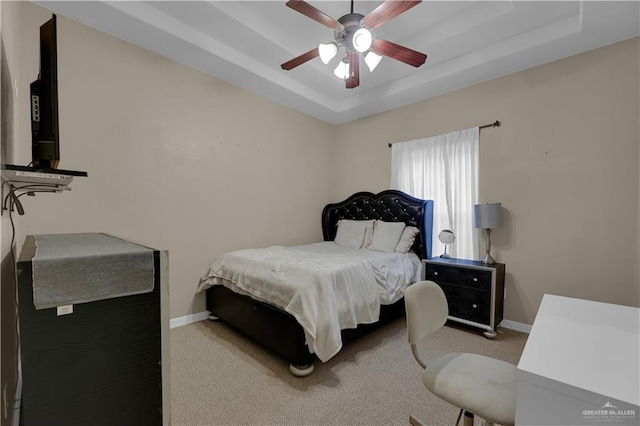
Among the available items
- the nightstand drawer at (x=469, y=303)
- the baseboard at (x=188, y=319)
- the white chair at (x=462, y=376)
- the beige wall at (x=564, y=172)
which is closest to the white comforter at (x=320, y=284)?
the baseboard at (x=188, y=319)

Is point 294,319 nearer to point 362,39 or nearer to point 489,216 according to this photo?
point 362,39

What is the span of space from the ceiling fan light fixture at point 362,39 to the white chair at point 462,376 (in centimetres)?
168

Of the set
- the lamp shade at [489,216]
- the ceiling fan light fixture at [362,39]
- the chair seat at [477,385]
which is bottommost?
the chair seat at [477,385]

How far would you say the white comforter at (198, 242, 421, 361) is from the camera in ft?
Answer: 6.46

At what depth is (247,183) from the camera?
11.5ft

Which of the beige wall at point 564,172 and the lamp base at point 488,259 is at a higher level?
the beige wall at point 564,172

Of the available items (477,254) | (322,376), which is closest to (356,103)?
(477,254)

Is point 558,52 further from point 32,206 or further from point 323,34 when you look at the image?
point 32,206

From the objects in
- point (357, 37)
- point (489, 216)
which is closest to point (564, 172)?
point (489, 216)

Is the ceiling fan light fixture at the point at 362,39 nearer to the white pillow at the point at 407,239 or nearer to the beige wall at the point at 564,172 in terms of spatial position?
the beige wall at the point at 564,172

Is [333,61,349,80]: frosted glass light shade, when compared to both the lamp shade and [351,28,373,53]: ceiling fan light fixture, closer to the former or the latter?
[351,28,373,53]: ceiling fan light fixture

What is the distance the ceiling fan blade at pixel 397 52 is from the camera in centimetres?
207

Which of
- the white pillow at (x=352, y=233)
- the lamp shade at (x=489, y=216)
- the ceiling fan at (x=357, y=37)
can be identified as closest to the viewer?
the ceiling fan at (x=357, y=37)

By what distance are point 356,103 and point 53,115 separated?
11.7 feet
